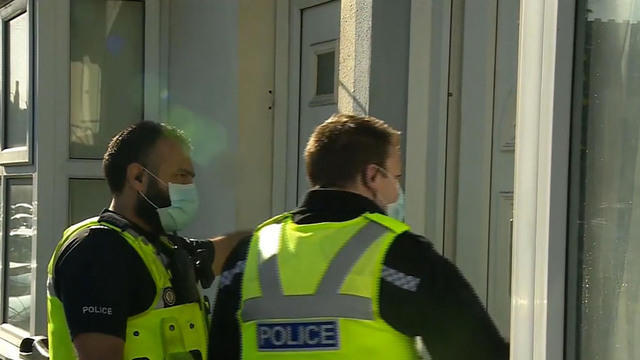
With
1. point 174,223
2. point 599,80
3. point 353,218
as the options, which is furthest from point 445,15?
point 599,80

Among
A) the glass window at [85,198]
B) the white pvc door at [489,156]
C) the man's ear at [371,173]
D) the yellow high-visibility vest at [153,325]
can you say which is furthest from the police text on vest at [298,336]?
the glass window at [85,198]

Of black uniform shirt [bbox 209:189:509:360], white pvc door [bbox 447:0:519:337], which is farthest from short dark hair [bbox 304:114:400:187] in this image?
white pvc door [bbox 447:0:519:337]

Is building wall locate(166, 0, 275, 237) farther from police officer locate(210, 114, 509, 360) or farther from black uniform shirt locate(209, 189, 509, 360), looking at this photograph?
black uniform shirt locate(209, 189, 509, 360)

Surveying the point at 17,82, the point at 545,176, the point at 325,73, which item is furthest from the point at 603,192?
the point at 17,82

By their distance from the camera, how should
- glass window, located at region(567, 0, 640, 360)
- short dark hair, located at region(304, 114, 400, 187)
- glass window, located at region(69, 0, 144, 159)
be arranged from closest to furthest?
glass window, located at region(567, 0, 640, 360) < short dark hair, located at region(304, 114, 400, 187) < glass window, located at region(69, 0, 144, 159)

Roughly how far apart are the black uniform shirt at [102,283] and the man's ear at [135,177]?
0.69 feet

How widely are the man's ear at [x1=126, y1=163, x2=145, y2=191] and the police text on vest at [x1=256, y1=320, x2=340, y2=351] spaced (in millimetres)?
924

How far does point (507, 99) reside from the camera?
9.81 feet

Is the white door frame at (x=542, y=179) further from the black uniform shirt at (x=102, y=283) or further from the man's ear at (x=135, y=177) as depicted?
the man's ear at (x=135, y=177)

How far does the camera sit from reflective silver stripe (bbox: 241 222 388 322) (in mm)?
1818

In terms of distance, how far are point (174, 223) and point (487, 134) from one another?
3.77 ft

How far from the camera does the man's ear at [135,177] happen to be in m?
2.69

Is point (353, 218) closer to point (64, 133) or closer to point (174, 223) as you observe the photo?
point (174, 223)

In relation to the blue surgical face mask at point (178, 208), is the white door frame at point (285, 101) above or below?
above
